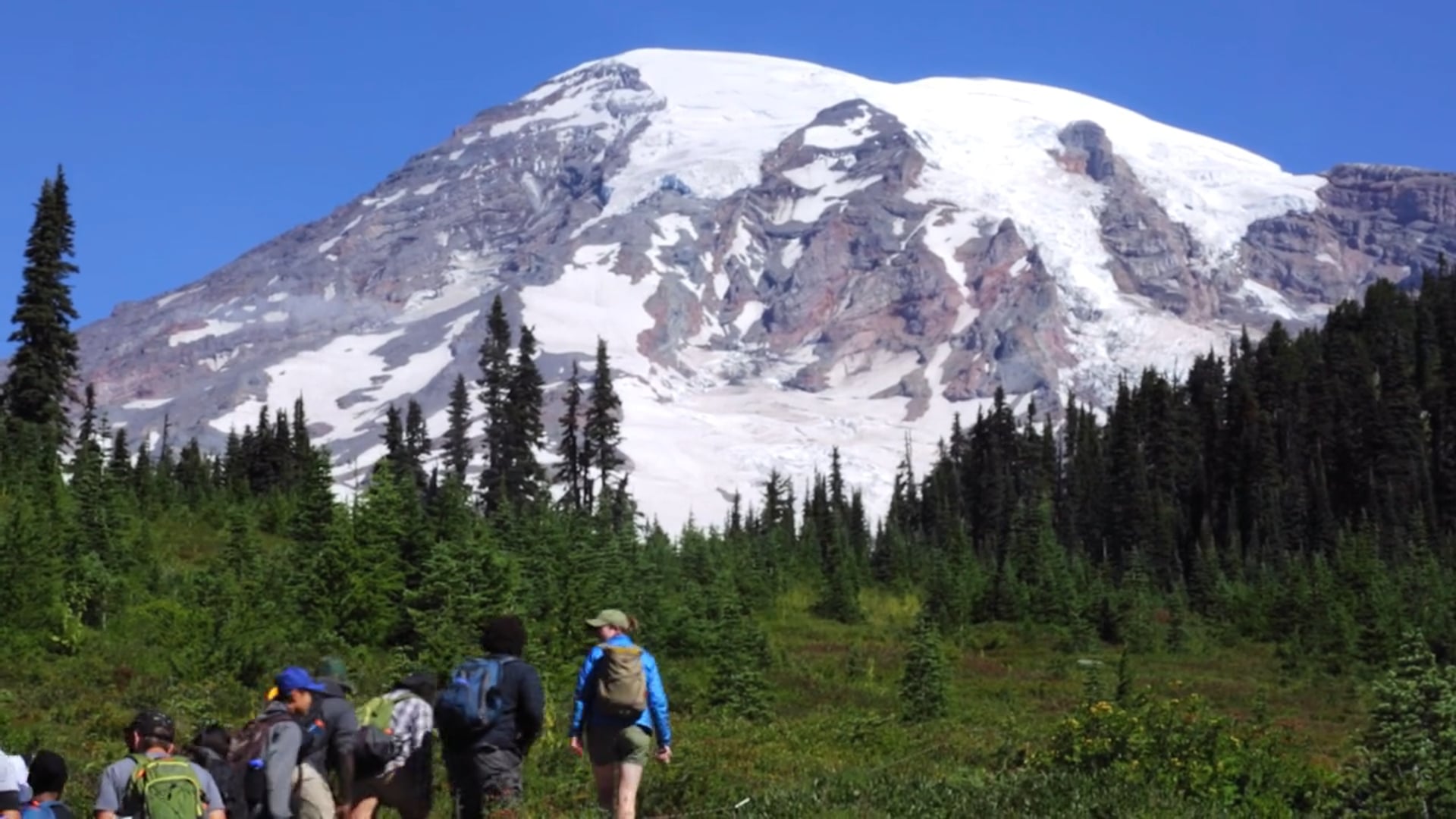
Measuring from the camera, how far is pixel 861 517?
132 m

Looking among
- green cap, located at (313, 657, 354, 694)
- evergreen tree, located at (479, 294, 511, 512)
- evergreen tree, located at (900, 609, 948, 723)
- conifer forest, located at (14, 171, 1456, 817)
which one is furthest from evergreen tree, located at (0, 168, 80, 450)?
green cap, located at (313, 657, 354, 694)

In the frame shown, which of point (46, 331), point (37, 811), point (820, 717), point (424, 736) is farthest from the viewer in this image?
point (46, 331)

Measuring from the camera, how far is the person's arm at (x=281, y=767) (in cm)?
1242

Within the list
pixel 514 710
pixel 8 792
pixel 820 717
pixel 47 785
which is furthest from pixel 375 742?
pixel 820 717

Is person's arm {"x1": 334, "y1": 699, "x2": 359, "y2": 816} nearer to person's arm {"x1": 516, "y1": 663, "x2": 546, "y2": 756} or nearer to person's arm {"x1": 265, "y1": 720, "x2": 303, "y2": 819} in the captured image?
person's arm {"x1": 265, "y1": 720, "x2": 303, "y2": 819}

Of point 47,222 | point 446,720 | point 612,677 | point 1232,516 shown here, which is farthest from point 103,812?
point 1232,516

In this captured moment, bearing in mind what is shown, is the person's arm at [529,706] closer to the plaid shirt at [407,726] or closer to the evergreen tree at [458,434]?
the plaid shirt at [407,726]

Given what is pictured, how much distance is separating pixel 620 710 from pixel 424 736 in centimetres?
148

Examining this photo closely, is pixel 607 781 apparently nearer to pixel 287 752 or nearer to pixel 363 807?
pixel 363 807

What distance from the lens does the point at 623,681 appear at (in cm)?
1320

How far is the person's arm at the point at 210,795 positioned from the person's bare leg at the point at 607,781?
299cm

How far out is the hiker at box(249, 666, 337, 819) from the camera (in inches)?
490

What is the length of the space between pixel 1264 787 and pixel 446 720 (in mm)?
9593

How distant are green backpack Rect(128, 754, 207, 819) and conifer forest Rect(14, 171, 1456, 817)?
495 centimetres
